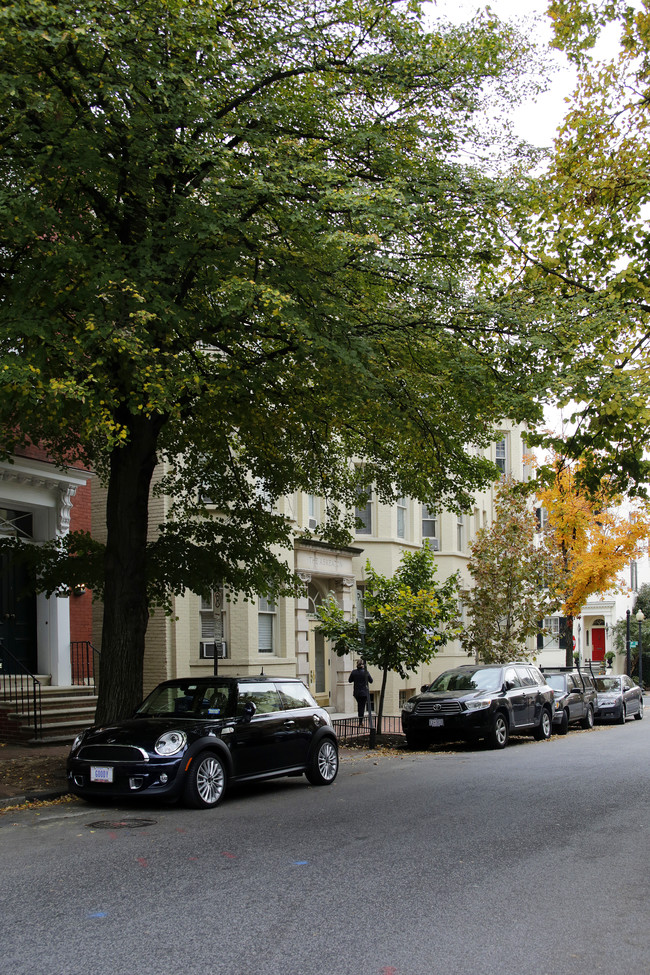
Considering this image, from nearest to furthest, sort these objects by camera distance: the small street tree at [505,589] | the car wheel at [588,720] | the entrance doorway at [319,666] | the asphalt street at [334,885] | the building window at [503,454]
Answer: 1. the asphalt street at [334,885]
2. the car wheel at [588,720]
3. the entrance doorway at [319,666]
4. the small street tree at [505,589]
5. the building window at [503,454]

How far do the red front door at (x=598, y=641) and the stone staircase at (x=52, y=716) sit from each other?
49073 mm

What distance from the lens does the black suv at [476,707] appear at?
18.7 metres

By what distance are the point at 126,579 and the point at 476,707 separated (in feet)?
27.9

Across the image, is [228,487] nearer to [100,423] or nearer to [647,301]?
[100,423]

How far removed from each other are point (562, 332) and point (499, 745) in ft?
34.5

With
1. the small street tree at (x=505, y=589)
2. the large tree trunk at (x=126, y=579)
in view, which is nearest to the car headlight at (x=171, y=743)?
the large tree trunk at (x=126, y=579)

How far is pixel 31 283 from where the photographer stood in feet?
34.9

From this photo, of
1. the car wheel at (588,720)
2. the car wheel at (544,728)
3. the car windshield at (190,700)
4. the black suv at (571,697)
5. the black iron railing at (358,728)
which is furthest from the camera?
the car wheel at (588,720)

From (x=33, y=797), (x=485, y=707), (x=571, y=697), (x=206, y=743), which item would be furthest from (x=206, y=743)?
(x=571, y=697)

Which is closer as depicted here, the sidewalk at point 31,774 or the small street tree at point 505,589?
the sidewalk at point 31,774

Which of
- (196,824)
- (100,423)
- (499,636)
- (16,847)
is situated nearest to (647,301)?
(100,423)

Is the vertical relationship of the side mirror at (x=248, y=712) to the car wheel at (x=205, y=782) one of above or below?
above

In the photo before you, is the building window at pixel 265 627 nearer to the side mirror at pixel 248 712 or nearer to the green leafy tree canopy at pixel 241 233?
the green leafy tree canopy at pixel 241 233

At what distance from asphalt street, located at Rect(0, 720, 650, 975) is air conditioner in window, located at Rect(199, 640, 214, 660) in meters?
11.0
